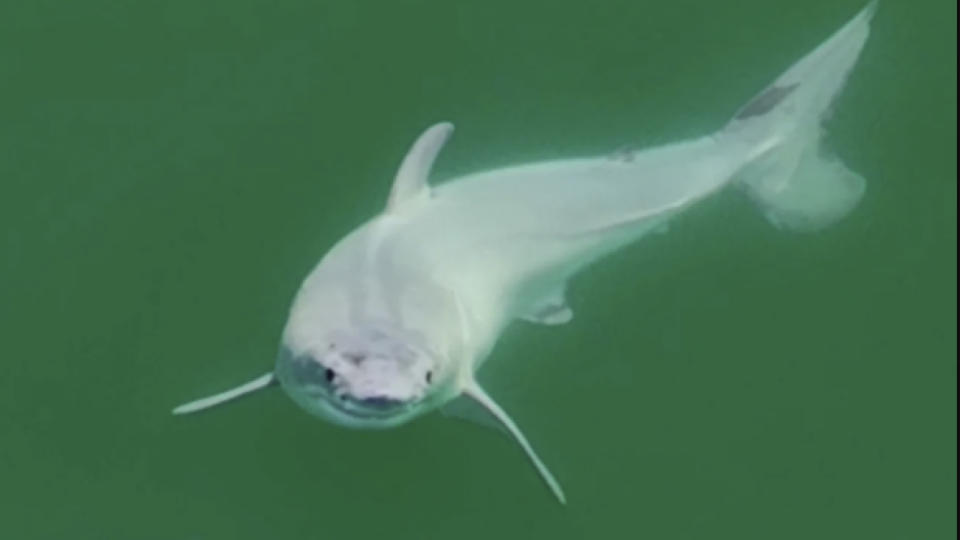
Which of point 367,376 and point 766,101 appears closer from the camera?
point 367,376

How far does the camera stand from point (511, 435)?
5719 millimetres

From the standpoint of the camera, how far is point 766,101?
6988 millimetres

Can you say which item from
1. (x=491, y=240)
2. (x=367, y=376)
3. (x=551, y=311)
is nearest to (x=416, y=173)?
(x=491, y=240)

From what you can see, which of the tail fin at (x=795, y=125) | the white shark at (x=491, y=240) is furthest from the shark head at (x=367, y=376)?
the tail fin at (x=795, y=125)

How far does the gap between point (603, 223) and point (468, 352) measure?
2.62ft

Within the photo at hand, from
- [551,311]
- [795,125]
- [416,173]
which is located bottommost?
[551,311]

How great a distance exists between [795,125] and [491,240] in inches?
59.3

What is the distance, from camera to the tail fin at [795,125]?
6957mm

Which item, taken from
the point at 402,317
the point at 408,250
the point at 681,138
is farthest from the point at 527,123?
the point at 402,317

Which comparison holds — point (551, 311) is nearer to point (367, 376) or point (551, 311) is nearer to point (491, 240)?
point (491, 240)


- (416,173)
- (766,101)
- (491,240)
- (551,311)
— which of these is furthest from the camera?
(766,101)

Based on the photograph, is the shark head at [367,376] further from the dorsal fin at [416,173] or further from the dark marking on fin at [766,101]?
the dark marking on fin at [766,101]

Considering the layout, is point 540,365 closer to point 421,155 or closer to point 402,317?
point 421,155

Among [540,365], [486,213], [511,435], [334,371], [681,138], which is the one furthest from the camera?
[681,138]
